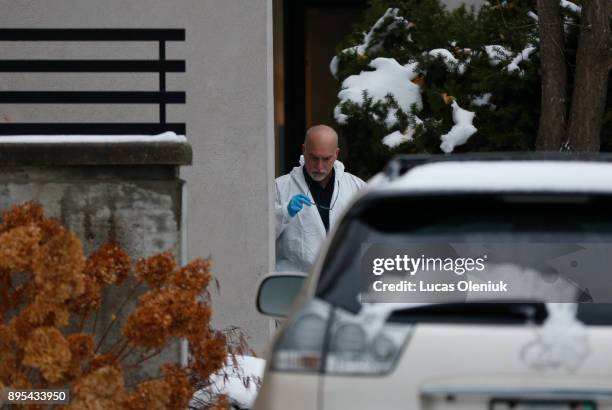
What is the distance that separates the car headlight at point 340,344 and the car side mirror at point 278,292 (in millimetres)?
1019

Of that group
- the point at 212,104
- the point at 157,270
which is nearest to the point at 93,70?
the point at 212,104

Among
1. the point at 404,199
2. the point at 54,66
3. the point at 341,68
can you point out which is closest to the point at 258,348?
the point at 54,66

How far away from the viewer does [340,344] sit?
12.0 ft

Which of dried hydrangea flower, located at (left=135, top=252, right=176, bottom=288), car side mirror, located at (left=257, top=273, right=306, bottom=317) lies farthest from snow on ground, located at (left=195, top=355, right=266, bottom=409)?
car side mirror, located at (left=257, top=273, right=306, bottom=317)

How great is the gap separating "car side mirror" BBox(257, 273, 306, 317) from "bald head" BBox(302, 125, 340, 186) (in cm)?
385

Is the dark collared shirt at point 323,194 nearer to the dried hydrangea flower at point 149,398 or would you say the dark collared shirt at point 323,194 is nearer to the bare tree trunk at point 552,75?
the bare tree trunk at point 552,75

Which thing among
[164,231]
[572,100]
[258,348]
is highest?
[572,100]

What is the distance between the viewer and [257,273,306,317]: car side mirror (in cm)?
476

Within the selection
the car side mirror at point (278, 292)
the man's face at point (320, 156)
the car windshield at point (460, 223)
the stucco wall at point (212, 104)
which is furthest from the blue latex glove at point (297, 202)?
the car windshield at point (460, 223)

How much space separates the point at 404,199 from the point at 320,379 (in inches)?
20.3

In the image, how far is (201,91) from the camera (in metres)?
Answer: 9.75

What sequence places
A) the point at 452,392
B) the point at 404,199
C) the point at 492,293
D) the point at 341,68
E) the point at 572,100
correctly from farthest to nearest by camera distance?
the point at 341,68
the point at 572,100
the point at 492,293
the point at 404,199
the point at 452,392

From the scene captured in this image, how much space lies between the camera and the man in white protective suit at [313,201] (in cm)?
869

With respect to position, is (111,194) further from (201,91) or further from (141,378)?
(201,91)
